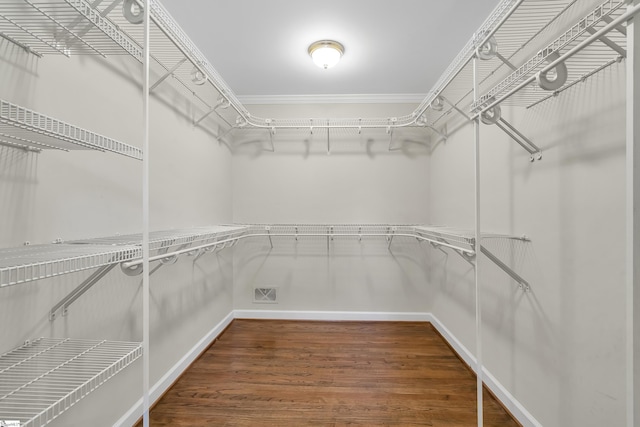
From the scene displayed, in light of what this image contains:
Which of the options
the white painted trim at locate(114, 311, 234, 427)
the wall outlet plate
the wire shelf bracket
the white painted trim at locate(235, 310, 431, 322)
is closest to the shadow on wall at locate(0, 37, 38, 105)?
the wire shelf bracket

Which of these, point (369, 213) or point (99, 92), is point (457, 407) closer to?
point (369, 213)

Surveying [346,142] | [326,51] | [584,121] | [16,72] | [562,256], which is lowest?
[562,256]

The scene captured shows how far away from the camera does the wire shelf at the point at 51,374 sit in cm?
72

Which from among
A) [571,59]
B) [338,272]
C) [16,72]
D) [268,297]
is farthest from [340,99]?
[16,72]

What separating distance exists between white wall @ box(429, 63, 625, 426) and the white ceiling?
2.25 ft

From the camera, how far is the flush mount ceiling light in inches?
76.0

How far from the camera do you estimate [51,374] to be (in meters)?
0.90

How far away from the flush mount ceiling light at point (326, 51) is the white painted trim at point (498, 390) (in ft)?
7.41

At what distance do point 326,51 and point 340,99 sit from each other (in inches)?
37.2

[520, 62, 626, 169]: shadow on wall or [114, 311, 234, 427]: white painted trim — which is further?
[114, 311, 234, 427]: white painted trim

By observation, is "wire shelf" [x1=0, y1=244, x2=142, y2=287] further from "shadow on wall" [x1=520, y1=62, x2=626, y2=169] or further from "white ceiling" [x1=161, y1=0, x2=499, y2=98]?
"shadow on wall" [x1=520, y1=62, x2=626, y2=169]

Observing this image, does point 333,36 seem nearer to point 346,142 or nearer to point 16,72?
point 346,142

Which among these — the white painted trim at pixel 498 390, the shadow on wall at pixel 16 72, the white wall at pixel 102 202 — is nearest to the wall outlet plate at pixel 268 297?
the white wall at pixel 102 202

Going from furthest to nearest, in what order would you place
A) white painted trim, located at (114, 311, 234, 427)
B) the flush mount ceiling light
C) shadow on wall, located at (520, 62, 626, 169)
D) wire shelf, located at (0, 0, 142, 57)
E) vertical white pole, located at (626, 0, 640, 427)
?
the flush mount ceiling light < white painted trim, located at (114, 311, 234, 427) < shadow on wall, located at (520, 62, 626, 169) < wire shelf, located at (0, 0, 142, 57) < vertical white pole, located at (626, 0, 640, 427)
